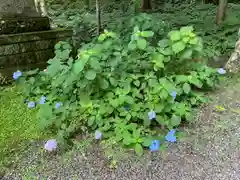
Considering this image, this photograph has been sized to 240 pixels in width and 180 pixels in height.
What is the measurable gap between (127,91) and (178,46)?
1.80 feet

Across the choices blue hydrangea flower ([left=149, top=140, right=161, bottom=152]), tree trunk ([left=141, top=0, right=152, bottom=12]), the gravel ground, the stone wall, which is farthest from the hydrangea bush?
tree trunk ([left=141, top=0, right=152, bottom=12])

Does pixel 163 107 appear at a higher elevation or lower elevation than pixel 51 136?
higher

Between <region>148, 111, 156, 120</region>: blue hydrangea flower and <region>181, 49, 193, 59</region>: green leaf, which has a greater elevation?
<region>181, 49, 193, 59</region>: green leaf

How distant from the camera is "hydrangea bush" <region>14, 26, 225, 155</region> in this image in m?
2.06

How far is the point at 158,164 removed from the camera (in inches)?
73.5

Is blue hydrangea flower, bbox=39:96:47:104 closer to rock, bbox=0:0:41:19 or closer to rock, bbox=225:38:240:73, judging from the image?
rock, bbox=0:0:41:19

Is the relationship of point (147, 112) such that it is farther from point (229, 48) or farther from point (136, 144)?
point (229, 48)

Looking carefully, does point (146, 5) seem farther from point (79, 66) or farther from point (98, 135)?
point (98, 135)

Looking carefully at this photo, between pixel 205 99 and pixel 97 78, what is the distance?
1.01m

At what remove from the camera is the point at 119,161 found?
1.89 metres

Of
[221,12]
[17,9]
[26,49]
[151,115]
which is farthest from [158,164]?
[221,12]

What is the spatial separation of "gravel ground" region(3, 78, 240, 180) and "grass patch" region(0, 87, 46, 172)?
0.33ft

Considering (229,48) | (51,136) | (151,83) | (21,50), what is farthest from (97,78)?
(229,48)


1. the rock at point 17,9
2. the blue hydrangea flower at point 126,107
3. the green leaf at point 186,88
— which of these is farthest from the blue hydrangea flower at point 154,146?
the rock at point 17,9
